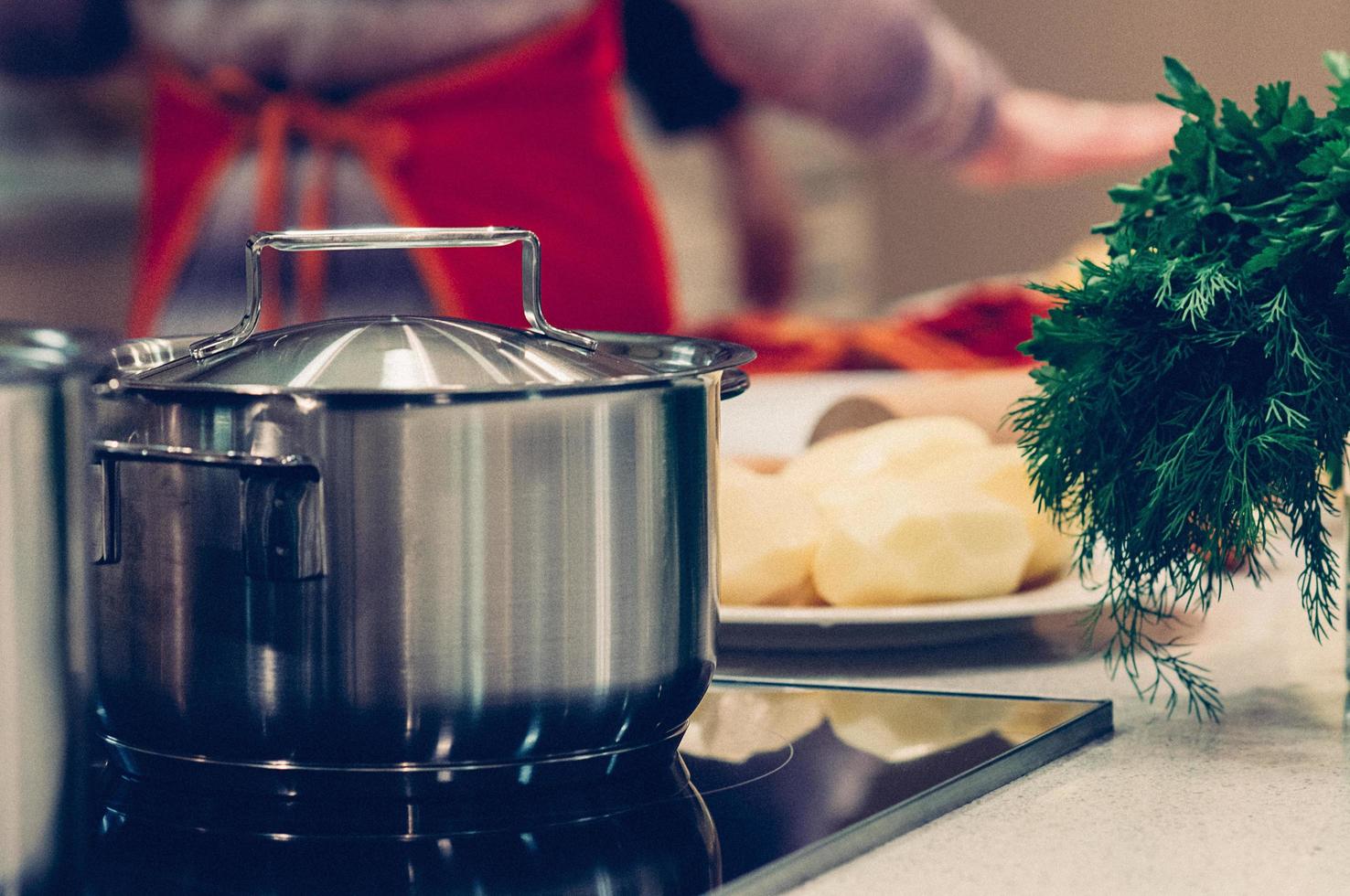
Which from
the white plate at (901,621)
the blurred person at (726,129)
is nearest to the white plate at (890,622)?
the white plate at (901,621)

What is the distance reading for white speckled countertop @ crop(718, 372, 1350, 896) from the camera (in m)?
0.38

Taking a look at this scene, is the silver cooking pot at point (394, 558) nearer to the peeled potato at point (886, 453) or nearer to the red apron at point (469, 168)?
the peeled potato at point (886, 453)

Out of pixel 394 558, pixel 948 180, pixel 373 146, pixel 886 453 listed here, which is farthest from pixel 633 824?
pixel 948 180

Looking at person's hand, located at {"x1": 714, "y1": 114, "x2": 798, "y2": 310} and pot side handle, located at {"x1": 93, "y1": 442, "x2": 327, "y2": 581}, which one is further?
person's hand, located at {"x1": 714, "y1": 114, "x2": 798, "y2": 310}

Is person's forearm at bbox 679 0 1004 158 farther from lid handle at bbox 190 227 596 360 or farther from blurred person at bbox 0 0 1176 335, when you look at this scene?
lid handle at bbox 190 227 596 360

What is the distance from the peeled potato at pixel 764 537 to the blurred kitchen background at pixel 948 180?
140 centimetres

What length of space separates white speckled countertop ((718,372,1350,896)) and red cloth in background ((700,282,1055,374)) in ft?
2.17

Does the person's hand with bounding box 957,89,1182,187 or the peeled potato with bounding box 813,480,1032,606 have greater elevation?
the person's hand with bounding box 957,89,1182,187

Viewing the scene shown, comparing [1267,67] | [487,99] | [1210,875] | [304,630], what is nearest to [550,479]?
[304,630]

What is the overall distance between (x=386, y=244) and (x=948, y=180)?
2011 mm

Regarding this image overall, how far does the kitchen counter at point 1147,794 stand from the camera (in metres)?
0.38

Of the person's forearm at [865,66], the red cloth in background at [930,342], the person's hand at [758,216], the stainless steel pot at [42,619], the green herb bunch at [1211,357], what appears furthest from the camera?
the person's hand at [758,216]

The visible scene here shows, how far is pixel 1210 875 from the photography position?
380 millimetres

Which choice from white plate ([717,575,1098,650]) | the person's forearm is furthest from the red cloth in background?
the person's forearm
